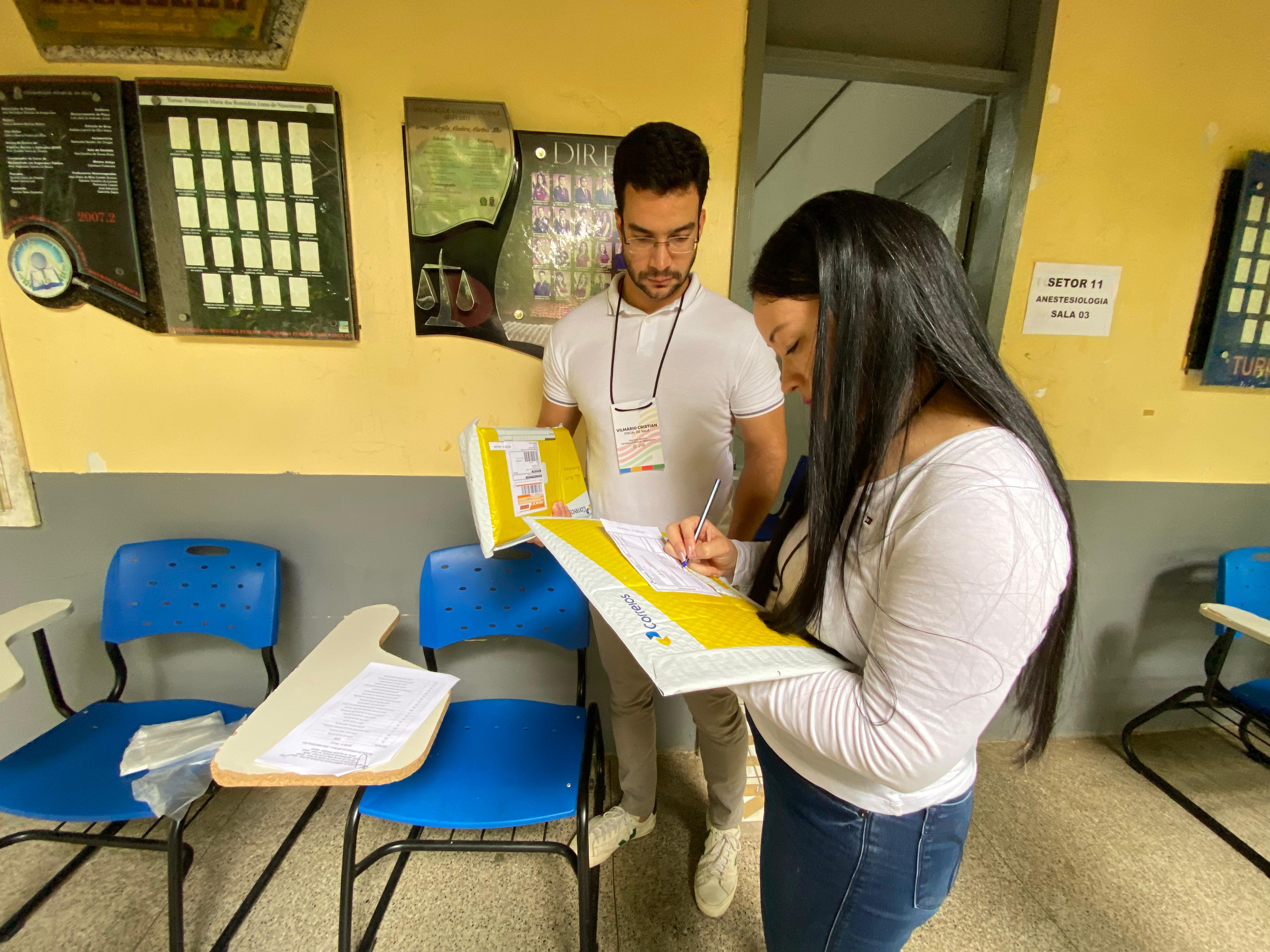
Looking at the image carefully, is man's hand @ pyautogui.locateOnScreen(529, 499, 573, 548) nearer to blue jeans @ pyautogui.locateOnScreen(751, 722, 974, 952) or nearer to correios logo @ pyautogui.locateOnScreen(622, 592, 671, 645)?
correios logo @ pyautogui.locateOnScreen(622, 592, 671, 645)

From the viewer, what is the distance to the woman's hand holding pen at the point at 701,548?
84 centimetres

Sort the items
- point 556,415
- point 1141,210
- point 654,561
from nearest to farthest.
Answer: point 654,561 < point 556,415 < point 1141,210

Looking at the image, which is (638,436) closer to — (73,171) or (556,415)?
(556,415)

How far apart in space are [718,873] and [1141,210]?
7.04ft

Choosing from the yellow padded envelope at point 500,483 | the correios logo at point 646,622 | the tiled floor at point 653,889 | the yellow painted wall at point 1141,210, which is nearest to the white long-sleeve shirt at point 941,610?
the correios logo at point 646,622

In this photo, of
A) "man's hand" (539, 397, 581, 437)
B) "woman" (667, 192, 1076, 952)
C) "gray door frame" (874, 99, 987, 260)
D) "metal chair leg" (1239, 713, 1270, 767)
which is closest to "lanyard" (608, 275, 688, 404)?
"man's hand" (539, 397, 581, 437)

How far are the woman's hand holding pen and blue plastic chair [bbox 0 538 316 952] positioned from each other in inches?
44.6

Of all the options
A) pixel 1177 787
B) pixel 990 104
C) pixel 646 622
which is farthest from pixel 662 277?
pixel 1177 787

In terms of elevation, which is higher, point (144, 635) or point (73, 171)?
point (73, 171)

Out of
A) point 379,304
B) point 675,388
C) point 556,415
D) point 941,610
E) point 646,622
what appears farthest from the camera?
point 379,304

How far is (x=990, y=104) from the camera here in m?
1.49

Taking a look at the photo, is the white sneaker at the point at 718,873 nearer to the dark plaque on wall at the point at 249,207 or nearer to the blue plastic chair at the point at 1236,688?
the blue plastic chair at the point at 1236,688

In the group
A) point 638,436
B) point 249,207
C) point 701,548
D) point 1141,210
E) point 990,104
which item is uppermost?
point 990,104

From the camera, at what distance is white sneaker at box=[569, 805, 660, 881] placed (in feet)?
4.20
